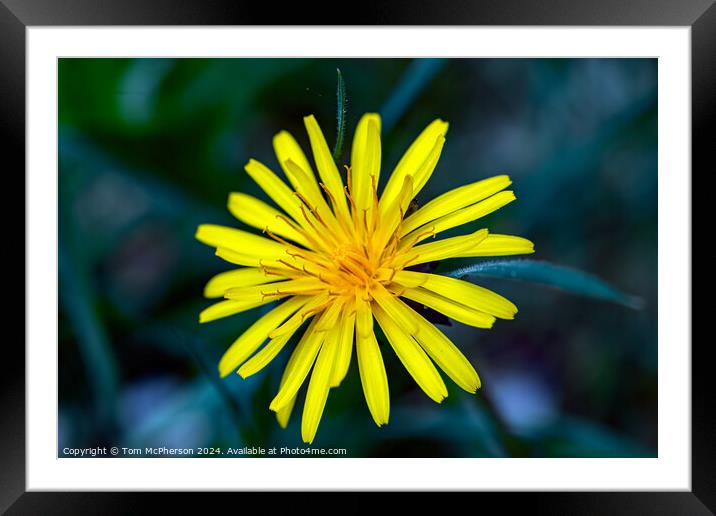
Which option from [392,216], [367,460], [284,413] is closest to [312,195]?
[392,216]

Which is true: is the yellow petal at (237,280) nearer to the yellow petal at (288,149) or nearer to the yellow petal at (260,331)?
the yellow petal at (260,331)

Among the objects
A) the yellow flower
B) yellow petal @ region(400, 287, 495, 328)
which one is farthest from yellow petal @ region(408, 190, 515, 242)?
yellow petal @ region(400, 287, 495, 328)

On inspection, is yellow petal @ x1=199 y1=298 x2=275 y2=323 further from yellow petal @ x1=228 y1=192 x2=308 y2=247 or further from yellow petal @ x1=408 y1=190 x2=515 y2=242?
yellow petal @ x1=408 y1=190 x2=515 y2=242

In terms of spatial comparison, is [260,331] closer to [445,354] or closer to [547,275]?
[445,354]

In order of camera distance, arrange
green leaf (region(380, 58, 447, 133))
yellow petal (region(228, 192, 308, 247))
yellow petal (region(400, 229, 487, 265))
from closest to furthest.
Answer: yellow petal (region(400, 229, 487, 265))
yellow petal (region(228, 192, 308, 247))
green leaf (region(380, 58, 447, 133))
